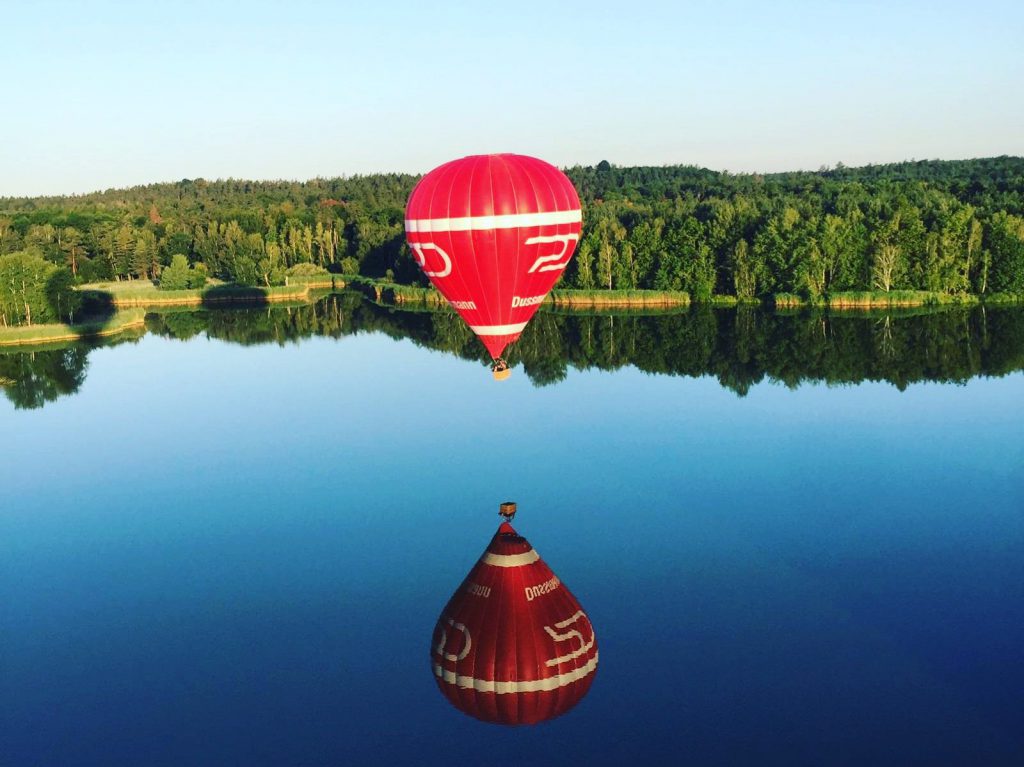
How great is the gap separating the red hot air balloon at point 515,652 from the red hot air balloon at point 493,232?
4.96m

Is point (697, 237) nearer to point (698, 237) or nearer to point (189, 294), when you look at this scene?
point (698, 237)

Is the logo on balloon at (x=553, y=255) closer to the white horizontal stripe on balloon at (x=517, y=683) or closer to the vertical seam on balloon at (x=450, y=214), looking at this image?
the vertical seam on balloon at (x=450, y=214)

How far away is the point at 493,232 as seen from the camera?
1588cm

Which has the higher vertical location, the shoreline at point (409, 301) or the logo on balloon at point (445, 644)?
the shoreline at point (409, 301)

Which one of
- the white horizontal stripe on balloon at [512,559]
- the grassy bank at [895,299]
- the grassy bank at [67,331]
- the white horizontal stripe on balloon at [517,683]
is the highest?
the grassy bank at [67,331]

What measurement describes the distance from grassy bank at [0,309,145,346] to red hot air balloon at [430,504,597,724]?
107 feet

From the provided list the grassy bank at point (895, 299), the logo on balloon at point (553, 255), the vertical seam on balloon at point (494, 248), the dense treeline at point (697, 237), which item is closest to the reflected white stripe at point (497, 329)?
the vertical seam on balloon at point (494, 248)

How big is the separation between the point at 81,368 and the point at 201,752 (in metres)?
26.4

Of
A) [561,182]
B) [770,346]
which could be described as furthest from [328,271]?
[561,182]

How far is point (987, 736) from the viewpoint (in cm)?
1072

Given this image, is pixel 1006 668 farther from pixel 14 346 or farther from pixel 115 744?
pixel 14 346

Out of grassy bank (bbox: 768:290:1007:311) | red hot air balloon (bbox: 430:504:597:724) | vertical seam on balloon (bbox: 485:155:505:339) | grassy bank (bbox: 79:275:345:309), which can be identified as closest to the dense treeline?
grassy bank (bbox: 768:290:1007:311)

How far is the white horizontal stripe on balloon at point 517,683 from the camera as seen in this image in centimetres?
1150

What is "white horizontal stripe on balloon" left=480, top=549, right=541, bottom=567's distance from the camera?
563 inches
